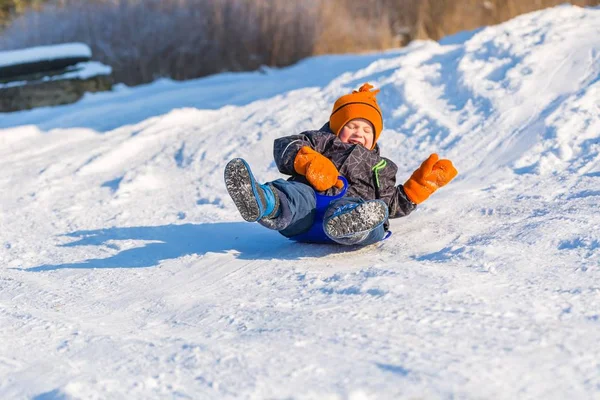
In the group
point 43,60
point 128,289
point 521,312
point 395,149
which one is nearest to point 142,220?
point 128,289

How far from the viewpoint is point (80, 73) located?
29.0 feet

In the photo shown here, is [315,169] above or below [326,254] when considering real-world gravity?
above

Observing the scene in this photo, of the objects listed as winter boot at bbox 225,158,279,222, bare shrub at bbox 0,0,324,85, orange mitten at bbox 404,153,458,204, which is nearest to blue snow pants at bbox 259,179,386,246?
winter boot at bbox 225,158,279,222

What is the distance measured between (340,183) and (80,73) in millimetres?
5761

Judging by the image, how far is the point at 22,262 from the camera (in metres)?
4.21

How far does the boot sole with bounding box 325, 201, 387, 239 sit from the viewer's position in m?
3.31

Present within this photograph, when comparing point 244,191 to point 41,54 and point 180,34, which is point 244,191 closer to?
point 41,54

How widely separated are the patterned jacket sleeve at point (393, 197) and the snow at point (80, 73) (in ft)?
18.6

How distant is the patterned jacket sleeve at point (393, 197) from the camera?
3.88 m

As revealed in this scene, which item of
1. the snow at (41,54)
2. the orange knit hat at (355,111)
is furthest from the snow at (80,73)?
the orange knit hat at (355,111)

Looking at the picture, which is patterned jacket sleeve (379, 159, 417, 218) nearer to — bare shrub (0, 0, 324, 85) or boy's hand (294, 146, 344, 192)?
boy's hand (294, 146, 344, 192)

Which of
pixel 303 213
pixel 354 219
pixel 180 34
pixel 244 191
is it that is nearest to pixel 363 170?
pixel 303 213

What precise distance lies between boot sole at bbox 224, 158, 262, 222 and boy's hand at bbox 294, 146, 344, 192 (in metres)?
0.35

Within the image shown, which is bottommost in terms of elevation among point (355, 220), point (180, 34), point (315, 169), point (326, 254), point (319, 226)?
point (326, 254)
